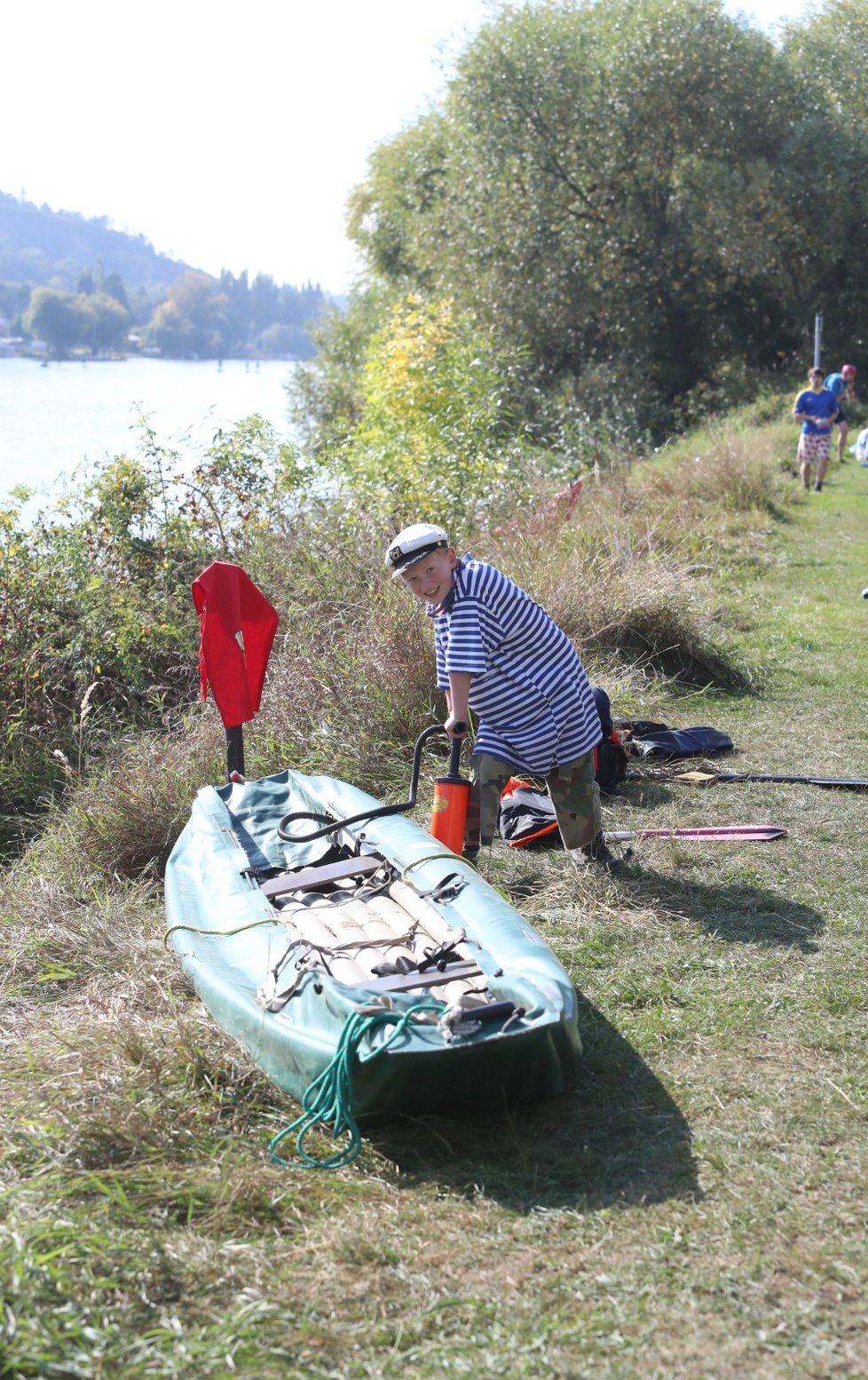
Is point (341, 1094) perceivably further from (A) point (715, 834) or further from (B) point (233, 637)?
(B) point (233, 637)

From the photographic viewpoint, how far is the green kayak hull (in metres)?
3.57

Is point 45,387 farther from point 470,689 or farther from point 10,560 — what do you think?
point 470,689

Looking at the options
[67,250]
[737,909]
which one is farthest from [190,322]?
[737,909]

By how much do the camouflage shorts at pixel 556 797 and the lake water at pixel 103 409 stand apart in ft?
22.9

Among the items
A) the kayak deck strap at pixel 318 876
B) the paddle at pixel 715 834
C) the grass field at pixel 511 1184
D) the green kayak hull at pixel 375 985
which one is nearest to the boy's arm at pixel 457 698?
the green kayak hull at pixel 375 985

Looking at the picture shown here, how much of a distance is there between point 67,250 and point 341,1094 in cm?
12007

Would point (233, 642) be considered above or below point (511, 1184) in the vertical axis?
above

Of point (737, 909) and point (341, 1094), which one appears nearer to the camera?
point (341, 1094)

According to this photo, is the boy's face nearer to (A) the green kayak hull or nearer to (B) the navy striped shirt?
(B) the navy striped shirt

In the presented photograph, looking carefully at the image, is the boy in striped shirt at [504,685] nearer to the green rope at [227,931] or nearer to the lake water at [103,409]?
the green rope at [227,931]

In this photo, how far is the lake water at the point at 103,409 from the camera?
1227 cm

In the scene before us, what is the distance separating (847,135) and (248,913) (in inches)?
1130

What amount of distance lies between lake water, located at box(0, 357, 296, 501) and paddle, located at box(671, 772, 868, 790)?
6.39m

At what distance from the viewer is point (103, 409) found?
35.4 m
